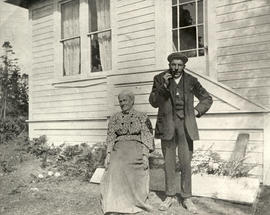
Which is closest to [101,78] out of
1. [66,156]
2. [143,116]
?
[66,156]

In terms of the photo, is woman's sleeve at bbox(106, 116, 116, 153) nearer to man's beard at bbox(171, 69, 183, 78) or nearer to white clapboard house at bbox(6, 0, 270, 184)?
man's beard at bbox(171, 69, 183, 78)

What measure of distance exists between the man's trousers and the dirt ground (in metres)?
0.28

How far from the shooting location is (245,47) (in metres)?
6.28

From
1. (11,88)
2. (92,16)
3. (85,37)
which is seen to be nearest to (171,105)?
(85,37)

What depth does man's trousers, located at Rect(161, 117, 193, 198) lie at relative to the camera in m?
4.03

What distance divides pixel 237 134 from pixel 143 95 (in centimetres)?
188

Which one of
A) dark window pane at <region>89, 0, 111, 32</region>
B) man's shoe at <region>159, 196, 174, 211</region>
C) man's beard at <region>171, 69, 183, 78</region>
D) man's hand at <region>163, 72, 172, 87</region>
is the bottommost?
man's shoe at <region>159, 196, 174, 211</region>

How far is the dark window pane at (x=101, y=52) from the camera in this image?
8695 millimetres

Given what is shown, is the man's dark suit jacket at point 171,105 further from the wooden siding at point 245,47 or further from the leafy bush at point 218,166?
the wooden siding at point 245,47

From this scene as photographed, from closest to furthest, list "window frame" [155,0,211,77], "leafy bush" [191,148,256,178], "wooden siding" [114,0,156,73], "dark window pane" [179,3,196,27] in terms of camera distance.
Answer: "leafy bush" [191,148,256,178] < "window frame" [155,0,211,77] < "dark window pane" [179,3,196,27] < "wooden siding" [114,0,156,73]

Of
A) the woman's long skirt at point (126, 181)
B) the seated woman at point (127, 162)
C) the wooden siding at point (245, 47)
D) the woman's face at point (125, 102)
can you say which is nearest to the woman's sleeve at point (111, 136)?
the seated woman at point (127, 162)

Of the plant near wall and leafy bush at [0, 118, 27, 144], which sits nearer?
leafy bush at [0, 118, 27, 144]

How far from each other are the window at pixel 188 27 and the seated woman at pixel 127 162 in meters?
3.31

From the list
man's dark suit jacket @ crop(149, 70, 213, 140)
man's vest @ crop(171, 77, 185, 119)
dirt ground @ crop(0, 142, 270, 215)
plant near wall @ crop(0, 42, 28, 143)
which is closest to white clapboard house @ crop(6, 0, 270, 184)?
dirt ground @ crop(0, 142, 270, 215)
